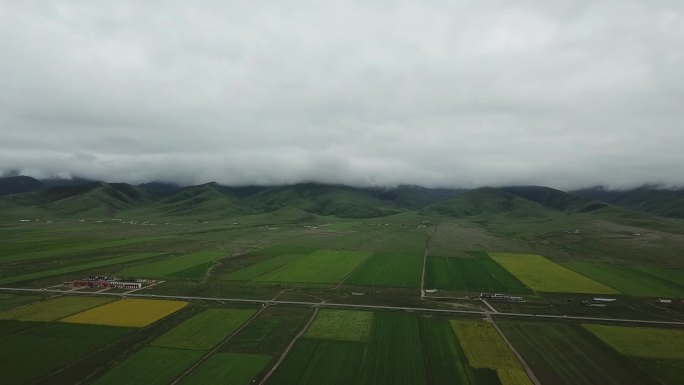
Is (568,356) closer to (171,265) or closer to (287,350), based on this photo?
(287,350)

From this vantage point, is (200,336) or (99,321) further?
(99,321)

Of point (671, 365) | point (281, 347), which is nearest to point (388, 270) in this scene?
point (281, 347)

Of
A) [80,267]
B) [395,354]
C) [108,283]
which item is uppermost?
[80,267]

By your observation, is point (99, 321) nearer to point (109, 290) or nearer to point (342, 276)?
point (109, 290)

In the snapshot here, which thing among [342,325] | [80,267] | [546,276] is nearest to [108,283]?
[80,267]

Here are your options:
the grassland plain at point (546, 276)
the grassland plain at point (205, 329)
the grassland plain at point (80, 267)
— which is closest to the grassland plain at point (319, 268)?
the grassland plain at point (205, 329)

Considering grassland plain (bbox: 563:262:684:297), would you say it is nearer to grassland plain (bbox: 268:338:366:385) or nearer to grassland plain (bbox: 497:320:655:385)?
grassland plain (bbox: 497:320:655:385)

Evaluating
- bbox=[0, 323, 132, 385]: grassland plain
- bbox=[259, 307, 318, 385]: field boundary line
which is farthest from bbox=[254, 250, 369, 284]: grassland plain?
bbox=[0, 323, 132, 385]: grassland plain
